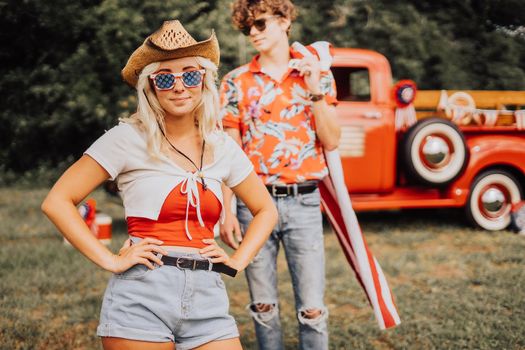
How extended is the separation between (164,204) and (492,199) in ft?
18.8

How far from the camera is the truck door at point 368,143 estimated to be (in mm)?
6465

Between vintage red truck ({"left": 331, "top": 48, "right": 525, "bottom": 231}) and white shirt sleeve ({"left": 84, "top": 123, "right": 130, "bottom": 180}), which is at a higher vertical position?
white shirt sleeve ({"left": 84, "top": 123, "right": 130, "bottom": 180})

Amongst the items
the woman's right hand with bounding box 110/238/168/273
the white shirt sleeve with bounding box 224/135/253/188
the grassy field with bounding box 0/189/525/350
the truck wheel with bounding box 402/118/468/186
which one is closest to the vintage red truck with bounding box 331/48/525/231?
the truck wheel with bounding box 402/118/468/186

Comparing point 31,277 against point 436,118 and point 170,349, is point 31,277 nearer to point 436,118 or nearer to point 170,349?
point 170,349

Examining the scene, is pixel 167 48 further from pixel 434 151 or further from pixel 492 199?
pixel 492 199

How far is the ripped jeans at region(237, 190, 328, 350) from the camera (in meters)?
2.61

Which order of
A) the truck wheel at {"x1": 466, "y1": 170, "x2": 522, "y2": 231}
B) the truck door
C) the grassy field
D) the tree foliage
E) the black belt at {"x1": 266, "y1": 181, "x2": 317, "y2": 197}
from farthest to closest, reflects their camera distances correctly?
the truck wheel at {"x1": 466, "y1": 170, "x2": 522, "y2": 231} < the truck door < the tree foliage < the grassy field < the black belt at {"x1": 266, "y1": 181, "x2": 317, "y2": 197}

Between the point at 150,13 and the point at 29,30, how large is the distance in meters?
2.57

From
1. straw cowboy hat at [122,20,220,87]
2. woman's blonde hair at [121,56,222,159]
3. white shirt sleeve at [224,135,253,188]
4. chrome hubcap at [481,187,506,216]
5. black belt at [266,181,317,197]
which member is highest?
straw cowboy hat at [122,20,220,87]

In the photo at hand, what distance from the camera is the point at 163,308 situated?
5.52 ft

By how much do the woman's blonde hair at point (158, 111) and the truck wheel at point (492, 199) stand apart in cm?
536

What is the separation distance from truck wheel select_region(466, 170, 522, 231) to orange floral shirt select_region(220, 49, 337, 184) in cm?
448

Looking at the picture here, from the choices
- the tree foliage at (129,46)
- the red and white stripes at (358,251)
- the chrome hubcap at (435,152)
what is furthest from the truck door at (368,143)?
the red and white stripes at (358,251)

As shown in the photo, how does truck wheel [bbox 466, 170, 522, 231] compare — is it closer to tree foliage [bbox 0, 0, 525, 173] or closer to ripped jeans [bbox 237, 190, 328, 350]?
tree foliage [bbox 0, 0, 525, 173]
